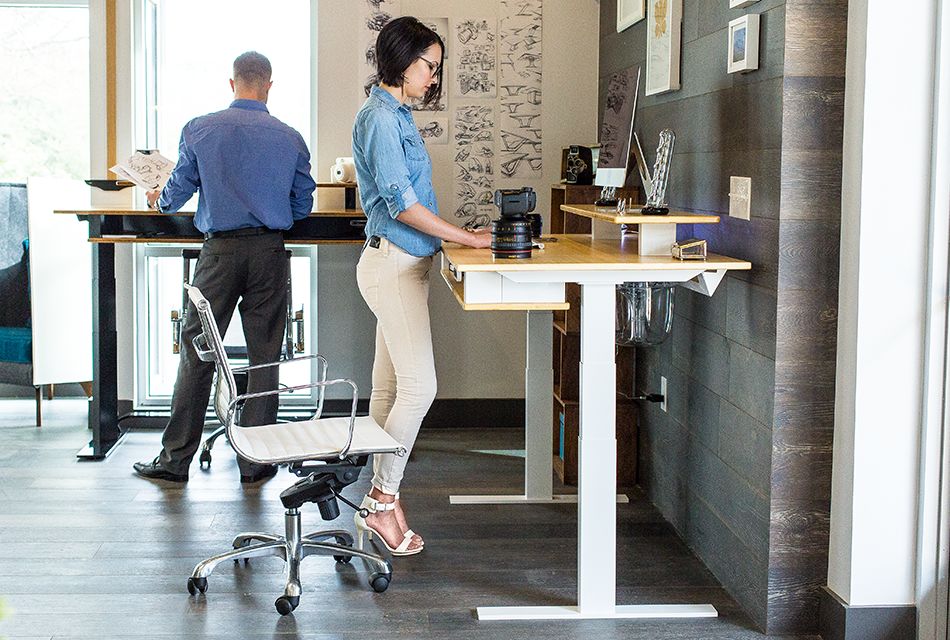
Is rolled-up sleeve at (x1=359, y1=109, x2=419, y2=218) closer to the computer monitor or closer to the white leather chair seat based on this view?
the white leather chair seat

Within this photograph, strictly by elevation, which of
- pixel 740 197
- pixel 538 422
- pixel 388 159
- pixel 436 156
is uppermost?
pixel 436 156

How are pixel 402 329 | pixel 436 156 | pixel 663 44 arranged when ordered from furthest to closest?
pixel 436 156, pixel 663 44, pixel 402 329

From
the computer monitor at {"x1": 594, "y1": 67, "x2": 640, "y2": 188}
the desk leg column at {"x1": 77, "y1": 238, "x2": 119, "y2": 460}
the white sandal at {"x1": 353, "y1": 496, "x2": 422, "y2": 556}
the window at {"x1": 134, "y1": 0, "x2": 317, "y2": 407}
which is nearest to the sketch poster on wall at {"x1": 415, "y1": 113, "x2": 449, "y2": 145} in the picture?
the window at {"x1": 134, "y1": 0, "x2": 317, "y2": 407}

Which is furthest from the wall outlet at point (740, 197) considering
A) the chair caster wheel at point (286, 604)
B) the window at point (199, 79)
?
the window at point (199, 79)

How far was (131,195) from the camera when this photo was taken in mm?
5789

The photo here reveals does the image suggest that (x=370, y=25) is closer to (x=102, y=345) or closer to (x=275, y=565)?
(x=102, y=345)

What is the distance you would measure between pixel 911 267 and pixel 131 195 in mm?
3989

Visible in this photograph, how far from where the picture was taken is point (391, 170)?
12.0ft

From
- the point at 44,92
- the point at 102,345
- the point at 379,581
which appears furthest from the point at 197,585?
the point at 44,92

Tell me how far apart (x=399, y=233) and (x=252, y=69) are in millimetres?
1327

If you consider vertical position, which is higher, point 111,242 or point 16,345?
point 111,242

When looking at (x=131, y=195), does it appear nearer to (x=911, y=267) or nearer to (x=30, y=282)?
(x=30, y=282)

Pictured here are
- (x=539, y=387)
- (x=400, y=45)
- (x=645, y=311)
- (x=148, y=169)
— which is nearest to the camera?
(x=400, y=45)

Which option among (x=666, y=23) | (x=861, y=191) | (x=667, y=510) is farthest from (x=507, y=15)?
(x=861, y=191)
